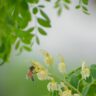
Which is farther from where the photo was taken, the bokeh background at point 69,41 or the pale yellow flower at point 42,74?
the bokeh background at point 69,41

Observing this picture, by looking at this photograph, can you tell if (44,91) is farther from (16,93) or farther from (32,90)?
(16,93)

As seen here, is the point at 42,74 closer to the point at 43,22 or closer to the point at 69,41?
the point at 43,22

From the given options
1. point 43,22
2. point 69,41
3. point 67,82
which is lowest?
point 67,82

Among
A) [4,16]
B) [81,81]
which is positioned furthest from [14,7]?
[81,81]

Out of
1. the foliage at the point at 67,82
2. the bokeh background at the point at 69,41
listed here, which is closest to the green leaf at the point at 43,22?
the foliage at the point at 67,82

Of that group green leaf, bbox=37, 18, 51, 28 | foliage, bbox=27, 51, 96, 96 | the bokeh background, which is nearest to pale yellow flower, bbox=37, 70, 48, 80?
foliage, bbox=27, 51, 96, 96

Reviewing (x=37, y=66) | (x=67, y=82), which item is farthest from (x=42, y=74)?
(x=67, y=82)

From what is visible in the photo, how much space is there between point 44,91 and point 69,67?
0.25 meters

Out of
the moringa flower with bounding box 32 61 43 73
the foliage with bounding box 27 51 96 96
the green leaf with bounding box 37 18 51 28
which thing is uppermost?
the green leaf with bounding box 37 18 51 28

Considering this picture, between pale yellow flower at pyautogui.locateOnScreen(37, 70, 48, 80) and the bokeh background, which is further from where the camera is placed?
the bokeh background

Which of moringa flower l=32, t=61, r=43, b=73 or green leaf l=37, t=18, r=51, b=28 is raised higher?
green leaf l=37, t=18, r=51, b=28

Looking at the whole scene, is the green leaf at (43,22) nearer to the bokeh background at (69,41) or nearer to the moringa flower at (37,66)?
the moringa flower at (37,66)

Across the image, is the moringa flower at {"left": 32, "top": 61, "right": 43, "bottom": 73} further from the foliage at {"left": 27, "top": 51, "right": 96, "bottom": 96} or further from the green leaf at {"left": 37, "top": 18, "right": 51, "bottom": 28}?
the green leaf at {"left": 37, "top": 18, "right": 51, "bottom": 28}

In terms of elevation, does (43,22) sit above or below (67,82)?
above
